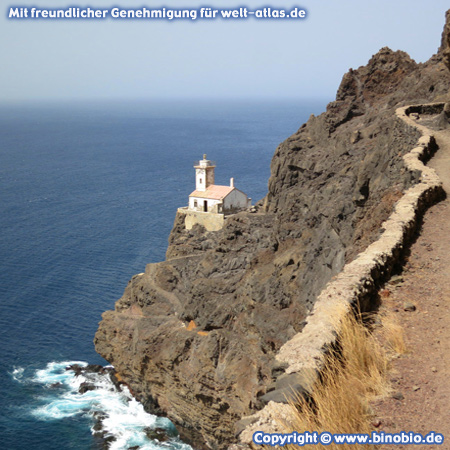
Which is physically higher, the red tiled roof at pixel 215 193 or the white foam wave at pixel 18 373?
the red tiled roof at pixel 215 193

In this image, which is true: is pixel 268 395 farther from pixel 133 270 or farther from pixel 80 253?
pixel 80 253

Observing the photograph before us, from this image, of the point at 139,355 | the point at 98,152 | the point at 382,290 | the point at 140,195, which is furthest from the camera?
the point at 98,152

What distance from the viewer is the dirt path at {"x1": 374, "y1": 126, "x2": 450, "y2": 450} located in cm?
583

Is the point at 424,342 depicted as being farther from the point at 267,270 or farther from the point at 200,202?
the point at 200,202

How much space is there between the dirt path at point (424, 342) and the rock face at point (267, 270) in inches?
167

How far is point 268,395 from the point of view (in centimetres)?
586

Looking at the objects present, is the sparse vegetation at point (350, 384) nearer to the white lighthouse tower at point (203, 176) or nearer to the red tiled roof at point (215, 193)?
the red tiled roof at point (215, 193)

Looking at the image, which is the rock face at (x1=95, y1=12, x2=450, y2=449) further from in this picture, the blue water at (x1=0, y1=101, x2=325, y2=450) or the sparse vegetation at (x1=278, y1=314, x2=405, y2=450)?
the sparse vegetation at (x1=278, y1=314, x2=405, y2=450)

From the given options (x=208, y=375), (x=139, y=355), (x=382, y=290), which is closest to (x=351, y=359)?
(x=382, y=290)

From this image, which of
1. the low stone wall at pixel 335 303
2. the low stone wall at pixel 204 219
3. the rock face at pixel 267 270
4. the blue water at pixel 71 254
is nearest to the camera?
the low stone wall at pixel 335 303

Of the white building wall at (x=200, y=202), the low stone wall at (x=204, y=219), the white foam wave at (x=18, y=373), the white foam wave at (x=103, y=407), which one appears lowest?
the white foam wave at (x=103, y=407)

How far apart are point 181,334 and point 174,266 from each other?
1023cm

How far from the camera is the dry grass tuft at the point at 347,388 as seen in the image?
5.39m

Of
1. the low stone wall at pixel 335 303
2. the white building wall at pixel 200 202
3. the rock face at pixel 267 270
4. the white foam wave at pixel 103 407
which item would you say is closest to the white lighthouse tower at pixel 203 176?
the white building wall at pixel 200 202
